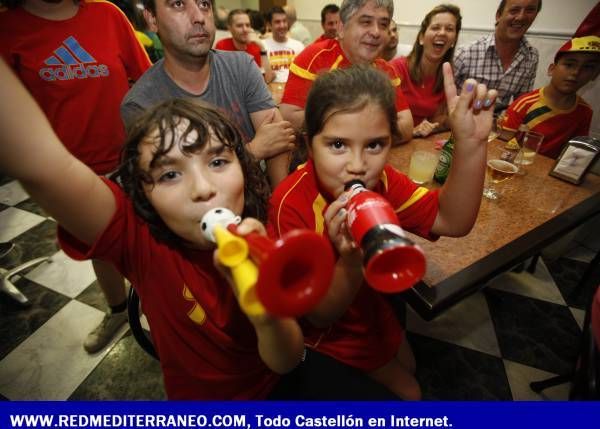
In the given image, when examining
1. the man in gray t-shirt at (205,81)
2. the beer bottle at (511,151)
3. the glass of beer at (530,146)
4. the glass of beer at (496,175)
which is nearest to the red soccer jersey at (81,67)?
the man in gray t-shirt at (205,81)

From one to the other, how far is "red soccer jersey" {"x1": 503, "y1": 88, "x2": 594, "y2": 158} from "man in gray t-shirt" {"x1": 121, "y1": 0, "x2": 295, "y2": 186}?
1.48 m

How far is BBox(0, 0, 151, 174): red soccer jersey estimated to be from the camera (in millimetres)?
1237

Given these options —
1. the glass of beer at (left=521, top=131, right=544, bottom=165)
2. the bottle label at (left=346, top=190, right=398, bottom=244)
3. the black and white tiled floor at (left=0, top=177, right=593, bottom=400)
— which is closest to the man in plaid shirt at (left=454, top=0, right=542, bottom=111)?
the glass of beer at (left=521, top=131, right=544, bottom=165)

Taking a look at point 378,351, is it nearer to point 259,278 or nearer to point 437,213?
point 437,213

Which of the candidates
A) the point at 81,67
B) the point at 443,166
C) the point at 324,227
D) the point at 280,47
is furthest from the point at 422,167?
the point at 280,47

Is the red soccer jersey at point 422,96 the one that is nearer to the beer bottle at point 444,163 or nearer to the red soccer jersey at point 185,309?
the beer bottle at point 444,163

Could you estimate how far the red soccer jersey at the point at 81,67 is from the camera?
1237 mm

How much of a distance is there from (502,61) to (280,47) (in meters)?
2.46

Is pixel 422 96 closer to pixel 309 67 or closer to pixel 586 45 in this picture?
pixel 586 45

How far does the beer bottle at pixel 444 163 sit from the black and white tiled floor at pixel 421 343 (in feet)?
2.96

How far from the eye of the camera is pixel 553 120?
1739 mm

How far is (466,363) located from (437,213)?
3.63ft

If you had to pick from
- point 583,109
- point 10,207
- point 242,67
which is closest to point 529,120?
point 583,109

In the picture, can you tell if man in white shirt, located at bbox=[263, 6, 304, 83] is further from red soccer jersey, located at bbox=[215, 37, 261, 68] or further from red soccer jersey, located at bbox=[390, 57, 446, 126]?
red soccer jersey, located at bbox=[390, 57, 446, 126]
